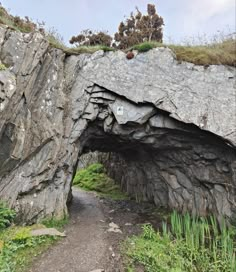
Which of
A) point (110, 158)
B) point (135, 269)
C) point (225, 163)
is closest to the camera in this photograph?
point (135, 269)

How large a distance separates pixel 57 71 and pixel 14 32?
1942 mm

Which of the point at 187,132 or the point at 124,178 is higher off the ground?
the point at 187,132

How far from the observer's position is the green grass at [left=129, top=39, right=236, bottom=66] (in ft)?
34.3

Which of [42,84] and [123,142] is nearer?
[42,84]

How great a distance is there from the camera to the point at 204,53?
10.7 meters

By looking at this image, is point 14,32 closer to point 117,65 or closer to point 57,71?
point 57,71

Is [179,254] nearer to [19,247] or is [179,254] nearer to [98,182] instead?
[19,247]

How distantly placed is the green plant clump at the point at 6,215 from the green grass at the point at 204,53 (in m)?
7.41

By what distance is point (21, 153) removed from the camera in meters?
8.76

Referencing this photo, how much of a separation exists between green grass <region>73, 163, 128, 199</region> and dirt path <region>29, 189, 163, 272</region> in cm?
456

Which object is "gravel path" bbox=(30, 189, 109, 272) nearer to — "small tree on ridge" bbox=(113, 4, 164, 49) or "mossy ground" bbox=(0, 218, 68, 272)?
"mossy ground" bbox=(0, 218, 68, 272)

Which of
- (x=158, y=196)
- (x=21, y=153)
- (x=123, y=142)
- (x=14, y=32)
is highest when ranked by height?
(x=14, y=32)

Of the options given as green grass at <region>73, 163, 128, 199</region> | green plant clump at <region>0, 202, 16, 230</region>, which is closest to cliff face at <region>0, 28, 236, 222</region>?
green plant clump at <region>0, 202, 16, 230</region>

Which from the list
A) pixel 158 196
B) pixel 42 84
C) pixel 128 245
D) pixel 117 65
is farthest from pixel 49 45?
pixel 158 196
